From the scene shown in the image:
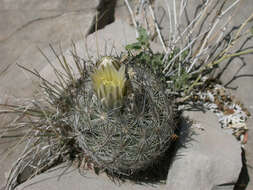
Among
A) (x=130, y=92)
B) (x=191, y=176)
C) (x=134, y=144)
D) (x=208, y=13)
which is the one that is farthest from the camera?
(x=208, y=13)

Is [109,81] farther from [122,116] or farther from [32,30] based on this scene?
[32,30]

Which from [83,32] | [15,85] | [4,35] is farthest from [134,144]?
[4,35]

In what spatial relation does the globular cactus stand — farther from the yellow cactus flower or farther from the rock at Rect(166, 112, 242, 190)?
the rock at Rect(166, 112, 242, 190)

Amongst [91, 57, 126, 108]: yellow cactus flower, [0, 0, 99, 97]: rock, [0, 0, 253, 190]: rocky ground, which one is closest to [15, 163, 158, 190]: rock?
[0, 0, 253, 190]: rocky ground

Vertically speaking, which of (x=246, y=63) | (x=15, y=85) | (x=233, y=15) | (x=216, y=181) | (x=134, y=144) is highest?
(x=233, y=15)

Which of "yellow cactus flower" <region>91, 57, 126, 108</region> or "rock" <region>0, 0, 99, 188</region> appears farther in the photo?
"rock" <region>0, 0, 99, 188</region>

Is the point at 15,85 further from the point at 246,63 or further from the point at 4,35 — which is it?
the point at 246,63
